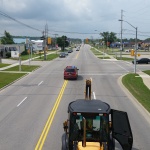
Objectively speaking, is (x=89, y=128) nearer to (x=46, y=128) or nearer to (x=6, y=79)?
(x=46, y=128)

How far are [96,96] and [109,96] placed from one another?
111 cm

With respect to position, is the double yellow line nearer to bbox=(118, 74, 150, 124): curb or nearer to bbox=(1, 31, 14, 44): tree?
bbox=(118, 74, 150, 124): curb

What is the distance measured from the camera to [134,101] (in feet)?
73.9

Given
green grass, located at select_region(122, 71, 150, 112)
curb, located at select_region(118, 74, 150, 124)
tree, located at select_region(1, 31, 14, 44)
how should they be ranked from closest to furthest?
curb, located at select_region(118, 74, 150, 124) < green grass, located at select_region(122, 71, 150, 112) < tree, located at select_region(1, 31, 14, 44)

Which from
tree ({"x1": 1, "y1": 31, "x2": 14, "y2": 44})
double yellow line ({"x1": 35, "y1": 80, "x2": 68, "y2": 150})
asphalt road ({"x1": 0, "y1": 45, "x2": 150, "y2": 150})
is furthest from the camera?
Result: tree ({"x1": 1, "y1": 31, "x2": 14, "y2": 44})

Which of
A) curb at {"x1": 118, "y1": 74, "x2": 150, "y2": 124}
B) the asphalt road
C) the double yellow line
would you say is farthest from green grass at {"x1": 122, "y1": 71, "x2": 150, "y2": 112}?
the double yellow line

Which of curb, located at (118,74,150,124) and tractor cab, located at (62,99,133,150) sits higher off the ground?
tractor cab, located at (62,99,133,150)

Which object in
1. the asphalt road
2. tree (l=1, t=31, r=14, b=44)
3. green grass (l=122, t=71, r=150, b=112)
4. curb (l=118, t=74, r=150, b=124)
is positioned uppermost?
tree (l=1, t=31, r=14, b=44)

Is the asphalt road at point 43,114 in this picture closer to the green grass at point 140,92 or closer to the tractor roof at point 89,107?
the green grass at point 140,92

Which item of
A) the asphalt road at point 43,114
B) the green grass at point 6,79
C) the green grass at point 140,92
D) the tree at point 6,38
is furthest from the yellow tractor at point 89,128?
the tree at point 6,38

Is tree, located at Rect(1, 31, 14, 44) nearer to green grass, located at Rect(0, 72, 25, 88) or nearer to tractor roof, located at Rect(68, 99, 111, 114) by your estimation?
green grass, located at Rect(0, 72, 25, 88)

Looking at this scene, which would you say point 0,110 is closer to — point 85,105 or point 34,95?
point 34,95

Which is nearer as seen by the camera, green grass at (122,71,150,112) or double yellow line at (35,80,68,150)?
double yellow line at (35,80,68,150)

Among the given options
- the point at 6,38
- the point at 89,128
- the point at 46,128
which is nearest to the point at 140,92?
the point at 46,128
